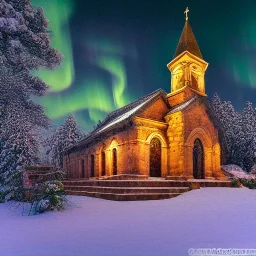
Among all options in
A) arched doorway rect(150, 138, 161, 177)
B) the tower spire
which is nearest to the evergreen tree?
the tower spire

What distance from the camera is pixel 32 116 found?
812 inches

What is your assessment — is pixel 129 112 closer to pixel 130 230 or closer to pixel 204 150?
pixel 204 150

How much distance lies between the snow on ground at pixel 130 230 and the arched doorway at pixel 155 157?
30.1 feet

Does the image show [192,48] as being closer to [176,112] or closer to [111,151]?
[176,112]

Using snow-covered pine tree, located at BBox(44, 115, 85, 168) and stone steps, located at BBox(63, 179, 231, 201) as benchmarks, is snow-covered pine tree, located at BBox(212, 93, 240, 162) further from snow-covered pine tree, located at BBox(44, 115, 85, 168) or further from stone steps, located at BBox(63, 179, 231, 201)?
snow-covered pine tree, located at BBox(44, 115, 85, 168)

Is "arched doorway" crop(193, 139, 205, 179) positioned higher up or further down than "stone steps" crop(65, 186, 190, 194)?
higher up

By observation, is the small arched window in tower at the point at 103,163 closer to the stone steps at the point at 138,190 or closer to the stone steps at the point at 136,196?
the stone steps at the point at 138,190

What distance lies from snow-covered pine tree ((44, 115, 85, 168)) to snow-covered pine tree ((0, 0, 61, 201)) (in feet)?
57.4

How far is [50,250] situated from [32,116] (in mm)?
18543

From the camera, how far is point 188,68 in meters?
22.2

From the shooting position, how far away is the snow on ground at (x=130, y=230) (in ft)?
13.4

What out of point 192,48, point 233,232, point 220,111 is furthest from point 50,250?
point 220,111

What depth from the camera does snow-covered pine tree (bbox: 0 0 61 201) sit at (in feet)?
52.5

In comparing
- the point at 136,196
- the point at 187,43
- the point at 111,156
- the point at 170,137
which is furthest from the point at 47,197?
the point at 187,43
